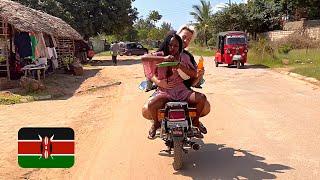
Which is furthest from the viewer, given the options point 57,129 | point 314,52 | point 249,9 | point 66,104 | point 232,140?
point 249,9

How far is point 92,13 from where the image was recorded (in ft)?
127

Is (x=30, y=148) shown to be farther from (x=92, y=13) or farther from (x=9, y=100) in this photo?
(x=92, y=13)

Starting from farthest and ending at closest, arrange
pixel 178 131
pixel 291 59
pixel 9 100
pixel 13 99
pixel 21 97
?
pixel 291 59
pixel 21 97
pixel 13 99
pixel 9 100
pixel 178 131

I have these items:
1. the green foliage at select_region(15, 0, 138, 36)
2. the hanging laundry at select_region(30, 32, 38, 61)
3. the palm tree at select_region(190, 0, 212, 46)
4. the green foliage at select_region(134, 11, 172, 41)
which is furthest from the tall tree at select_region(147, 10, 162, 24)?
the hanging laundry at select_region(30, 32, 38, 61)

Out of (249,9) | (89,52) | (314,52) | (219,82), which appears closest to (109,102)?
(219,82)

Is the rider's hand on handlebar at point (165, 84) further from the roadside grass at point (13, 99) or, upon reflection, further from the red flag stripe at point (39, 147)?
the roadside grass at point (13, 99)

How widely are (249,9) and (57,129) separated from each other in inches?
1774

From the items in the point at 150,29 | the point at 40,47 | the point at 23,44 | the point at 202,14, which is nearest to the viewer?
the point at 23,44

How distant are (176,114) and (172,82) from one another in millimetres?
602

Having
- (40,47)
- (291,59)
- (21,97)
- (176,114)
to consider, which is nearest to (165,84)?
(176,114)

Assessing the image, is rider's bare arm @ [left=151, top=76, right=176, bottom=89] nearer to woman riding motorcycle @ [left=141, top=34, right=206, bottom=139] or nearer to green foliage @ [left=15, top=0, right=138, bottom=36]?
woman riding motorcycle @ [left=141, top=34, right=206, bottom=139]

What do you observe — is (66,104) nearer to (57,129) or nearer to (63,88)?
(63,88)

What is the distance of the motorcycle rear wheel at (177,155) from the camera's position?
5.61 meters

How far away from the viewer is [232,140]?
748cm
